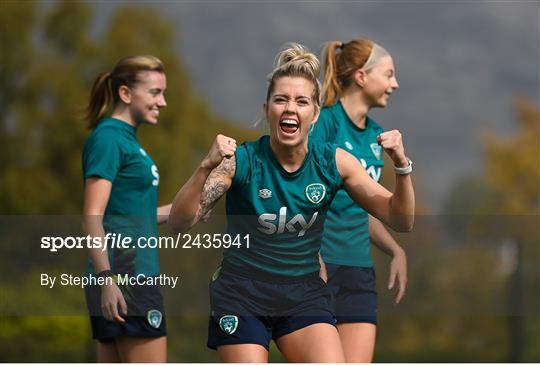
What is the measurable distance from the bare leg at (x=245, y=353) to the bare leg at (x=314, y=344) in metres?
0.15

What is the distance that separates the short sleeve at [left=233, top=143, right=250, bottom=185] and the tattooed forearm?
0.08 ft

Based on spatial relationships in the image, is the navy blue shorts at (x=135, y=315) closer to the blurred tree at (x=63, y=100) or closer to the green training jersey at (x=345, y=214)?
the green training jersey at (x=345, y=214)

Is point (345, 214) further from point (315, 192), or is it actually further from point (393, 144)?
point (393, 144)

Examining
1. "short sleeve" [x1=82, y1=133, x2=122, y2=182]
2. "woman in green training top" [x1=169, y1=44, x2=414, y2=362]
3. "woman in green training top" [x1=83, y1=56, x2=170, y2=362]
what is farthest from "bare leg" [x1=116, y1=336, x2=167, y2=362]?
"woman in green training top" [x1=169, y1=44, x2=414, y2=362]

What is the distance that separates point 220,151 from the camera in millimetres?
4957

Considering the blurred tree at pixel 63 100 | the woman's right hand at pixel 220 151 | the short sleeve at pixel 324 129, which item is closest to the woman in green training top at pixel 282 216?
the woman's right hand at pixel 220 151

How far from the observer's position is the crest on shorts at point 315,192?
546 centimetres

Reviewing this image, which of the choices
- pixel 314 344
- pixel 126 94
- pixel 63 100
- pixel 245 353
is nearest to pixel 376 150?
pixel 126 94

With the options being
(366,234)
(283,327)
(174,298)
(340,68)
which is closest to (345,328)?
(366,234)

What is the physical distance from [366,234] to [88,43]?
1290 centimetres

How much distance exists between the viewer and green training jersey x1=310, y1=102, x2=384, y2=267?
6.54 m

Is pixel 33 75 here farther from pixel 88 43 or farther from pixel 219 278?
pixel 219 278

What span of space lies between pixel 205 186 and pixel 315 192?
1.81 ft

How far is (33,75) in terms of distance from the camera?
18.6 meters
